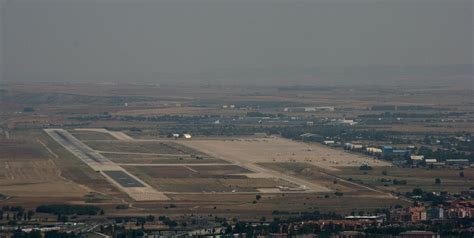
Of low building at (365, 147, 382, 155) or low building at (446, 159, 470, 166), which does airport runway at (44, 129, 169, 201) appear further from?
low building at (446, 159, 470, 166)

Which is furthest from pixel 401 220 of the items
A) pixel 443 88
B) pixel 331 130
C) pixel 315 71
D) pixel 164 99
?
pixel 315 71

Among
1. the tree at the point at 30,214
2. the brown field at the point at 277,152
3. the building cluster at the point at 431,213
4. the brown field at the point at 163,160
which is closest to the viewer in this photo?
the building cluster at the point at 431,213

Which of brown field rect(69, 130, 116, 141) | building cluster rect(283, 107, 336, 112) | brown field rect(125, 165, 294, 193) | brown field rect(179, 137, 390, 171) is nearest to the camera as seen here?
brown field rect(125, 165, 294, 193)

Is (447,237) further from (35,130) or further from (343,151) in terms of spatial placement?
(35,130)

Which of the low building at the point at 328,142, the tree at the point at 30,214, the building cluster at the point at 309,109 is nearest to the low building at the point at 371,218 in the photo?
the tree at the point at 30,214

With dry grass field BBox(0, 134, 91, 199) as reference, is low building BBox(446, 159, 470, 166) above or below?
above

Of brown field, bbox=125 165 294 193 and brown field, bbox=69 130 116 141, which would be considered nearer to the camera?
brown field, bbox=125 165 294 193

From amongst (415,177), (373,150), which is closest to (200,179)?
(415,177)

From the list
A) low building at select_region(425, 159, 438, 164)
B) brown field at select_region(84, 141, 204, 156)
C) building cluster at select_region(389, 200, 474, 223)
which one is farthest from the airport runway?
low building at select_region(425, 159, 438, 164)

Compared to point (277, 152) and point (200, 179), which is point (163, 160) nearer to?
point (277, 152)

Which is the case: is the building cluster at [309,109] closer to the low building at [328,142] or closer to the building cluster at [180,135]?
the building cluster at [180,135]

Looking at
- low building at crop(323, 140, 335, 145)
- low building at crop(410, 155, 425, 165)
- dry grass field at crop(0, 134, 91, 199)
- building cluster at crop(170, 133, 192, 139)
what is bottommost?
dry grass field at crop(0, 134, 91, 199)
